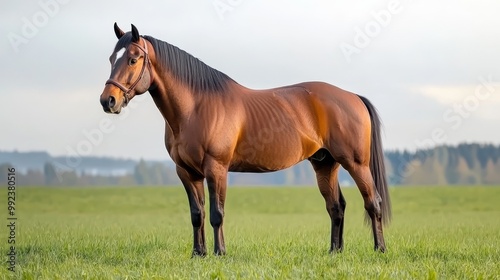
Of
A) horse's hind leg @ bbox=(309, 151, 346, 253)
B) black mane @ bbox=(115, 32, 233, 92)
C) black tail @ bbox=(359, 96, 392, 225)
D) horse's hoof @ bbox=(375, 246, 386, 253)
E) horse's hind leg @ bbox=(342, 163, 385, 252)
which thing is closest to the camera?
black mane @ bbox=(115, 32, 233, 92)

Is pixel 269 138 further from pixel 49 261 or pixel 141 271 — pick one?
pixel 49 261

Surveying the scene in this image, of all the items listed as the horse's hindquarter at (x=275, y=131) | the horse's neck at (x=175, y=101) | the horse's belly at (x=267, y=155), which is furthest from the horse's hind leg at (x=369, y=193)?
the horse's neck at (x=175, y=101)

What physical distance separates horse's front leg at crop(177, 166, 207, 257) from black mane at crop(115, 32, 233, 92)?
1188 mm

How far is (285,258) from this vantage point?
8.59 meters

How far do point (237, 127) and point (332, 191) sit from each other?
219 centimetres

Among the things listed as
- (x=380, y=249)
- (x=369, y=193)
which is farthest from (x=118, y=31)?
(x=380, y=249)

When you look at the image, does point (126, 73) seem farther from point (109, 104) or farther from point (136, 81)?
point (109, 104)

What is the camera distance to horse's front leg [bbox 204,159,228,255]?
822 centimetres

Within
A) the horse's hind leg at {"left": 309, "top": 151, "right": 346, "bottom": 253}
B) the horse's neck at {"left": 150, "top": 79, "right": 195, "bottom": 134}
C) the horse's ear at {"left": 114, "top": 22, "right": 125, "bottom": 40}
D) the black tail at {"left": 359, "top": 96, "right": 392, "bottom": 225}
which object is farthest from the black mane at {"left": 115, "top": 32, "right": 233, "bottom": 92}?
the black tail at {"left": 359, "top": 96, "right": 392, "bottom": 225}

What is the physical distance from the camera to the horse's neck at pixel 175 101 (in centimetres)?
849

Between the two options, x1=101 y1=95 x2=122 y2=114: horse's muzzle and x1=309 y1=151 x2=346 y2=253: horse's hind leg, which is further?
x1=309 y1=151 x2=346 y2=253: horse's hind leg

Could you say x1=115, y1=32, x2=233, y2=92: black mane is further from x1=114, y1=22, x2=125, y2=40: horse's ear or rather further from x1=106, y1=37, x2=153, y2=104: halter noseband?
x1=114, y1=22, x2=125, y2=40: horse's ear

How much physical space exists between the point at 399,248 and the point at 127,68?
5104 mm

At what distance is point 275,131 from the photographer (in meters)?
9.05
